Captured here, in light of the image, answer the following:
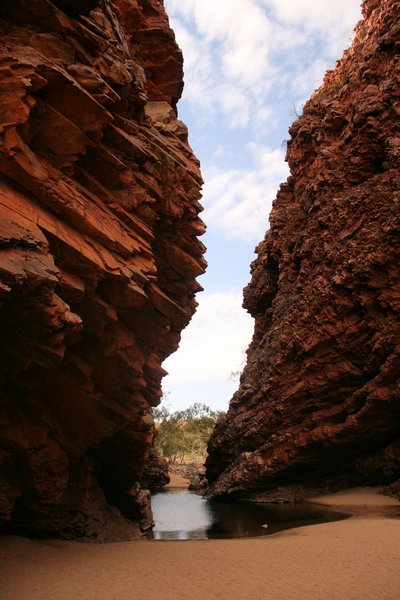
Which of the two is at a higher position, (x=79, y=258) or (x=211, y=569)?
(x=79, y=258)

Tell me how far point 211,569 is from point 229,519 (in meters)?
16.7

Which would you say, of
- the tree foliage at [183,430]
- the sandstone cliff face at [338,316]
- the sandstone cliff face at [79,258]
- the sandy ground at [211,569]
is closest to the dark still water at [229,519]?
the sandstone cliff face at [338,316]

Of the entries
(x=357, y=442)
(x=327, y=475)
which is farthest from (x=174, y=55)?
(x=327, y=475)

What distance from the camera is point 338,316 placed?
2889cm

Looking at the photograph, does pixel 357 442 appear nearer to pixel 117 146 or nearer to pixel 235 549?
pixel 235 549

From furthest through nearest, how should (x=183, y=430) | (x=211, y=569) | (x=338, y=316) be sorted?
(x=183, y=430) → (x=338, y=316) → (x=211, y=569)

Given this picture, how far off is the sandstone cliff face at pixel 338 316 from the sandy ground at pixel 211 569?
1225 centimetres

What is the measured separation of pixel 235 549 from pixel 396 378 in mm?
15776

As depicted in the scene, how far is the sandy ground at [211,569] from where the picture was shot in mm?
10070

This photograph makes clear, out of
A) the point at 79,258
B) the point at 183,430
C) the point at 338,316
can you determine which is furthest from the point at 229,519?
the point at 183,430

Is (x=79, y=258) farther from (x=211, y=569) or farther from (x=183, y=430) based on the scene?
(x=183, y=430)

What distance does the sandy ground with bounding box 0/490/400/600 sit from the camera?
10070 millimetres

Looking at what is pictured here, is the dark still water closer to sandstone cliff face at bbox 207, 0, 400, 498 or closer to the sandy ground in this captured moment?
sandstone cliff face at bbox 207, 0, 400, 498

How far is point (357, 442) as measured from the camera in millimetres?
28531
